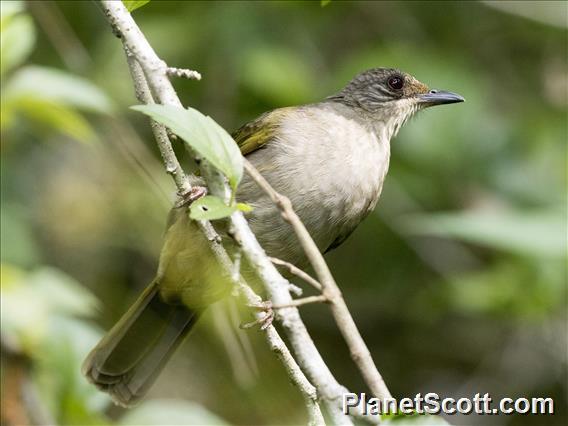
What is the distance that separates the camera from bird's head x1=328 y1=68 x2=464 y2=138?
17.5 feet

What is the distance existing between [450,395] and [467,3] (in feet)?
9.95

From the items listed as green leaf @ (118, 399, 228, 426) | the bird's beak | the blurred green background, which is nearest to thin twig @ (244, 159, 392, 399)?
green leaf @ (118, 399, 228, 426)

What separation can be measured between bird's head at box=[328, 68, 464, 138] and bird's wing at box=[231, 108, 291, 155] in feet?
1.91

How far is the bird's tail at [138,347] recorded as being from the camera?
16.7 feet

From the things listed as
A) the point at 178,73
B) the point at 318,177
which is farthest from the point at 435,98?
the point at 178,73

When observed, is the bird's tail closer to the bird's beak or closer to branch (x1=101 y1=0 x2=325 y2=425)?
the bird's beak

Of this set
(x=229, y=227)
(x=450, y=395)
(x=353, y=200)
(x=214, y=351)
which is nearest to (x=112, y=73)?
(x=214, y=351)

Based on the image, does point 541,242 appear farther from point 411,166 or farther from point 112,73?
point 112,73

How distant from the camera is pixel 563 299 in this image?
20.1 feet

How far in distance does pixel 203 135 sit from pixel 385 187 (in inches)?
175

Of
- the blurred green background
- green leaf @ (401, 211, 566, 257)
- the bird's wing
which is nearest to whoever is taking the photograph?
green leaf @ (401, 211, 566, 257)

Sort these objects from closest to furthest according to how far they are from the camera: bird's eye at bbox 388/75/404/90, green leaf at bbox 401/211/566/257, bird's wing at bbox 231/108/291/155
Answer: green leaf at bbox 401/211/566/257
bird's wing at bbox 231/108/291/155
bird's eye at bbox 388/75/404/90

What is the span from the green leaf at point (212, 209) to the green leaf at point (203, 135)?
67mm

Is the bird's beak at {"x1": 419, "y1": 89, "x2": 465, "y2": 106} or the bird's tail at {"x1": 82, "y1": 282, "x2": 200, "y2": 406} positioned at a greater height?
the bird's beak at {"x1": 419, "y1": 89, "x2": 465, "y2": 106}
